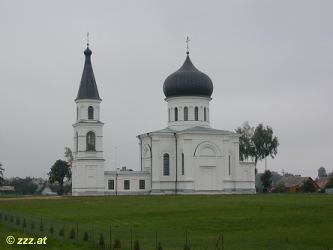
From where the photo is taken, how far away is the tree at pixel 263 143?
345 ft

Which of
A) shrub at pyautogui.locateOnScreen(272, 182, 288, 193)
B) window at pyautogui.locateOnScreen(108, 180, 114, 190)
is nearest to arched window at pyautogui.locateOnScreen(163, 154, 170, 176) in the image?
window at pyautogui.locateOnScreen(108, 180, 114, 190)

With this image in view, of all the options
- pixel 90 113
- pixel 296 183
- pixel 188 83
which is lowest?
pixel 296 183

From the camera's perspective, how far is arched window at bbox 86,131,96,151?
8368 cm

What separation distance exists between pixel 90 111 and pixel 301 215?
50651 millimetres

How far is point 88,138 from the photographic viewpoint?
8394 cm

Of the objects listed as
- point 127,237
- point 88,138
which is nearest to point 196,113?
point 88,138

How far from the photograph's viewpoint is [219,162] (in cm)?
8275

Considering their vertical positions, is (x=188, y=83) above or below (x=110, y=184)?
above

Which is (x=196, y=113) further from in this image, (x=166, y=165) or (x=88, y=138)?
(x=88, y=138)

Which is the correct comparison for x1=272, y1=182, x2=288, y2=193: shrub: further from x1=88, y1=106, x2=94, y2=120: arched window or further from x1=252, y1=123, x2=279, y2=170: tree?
x1=88, y1=106, x2=94, y2=120: arched window

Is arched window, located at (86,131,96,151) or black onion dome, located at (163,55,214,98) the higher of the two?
black onion dome, located at (163,55,214,98)

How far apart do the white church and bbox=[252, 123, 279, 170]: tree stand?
19.8 meters

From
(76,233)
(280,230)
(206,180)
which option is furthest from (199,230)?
(206,180)

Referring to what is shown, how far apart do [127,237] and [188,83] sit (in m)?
59.2
